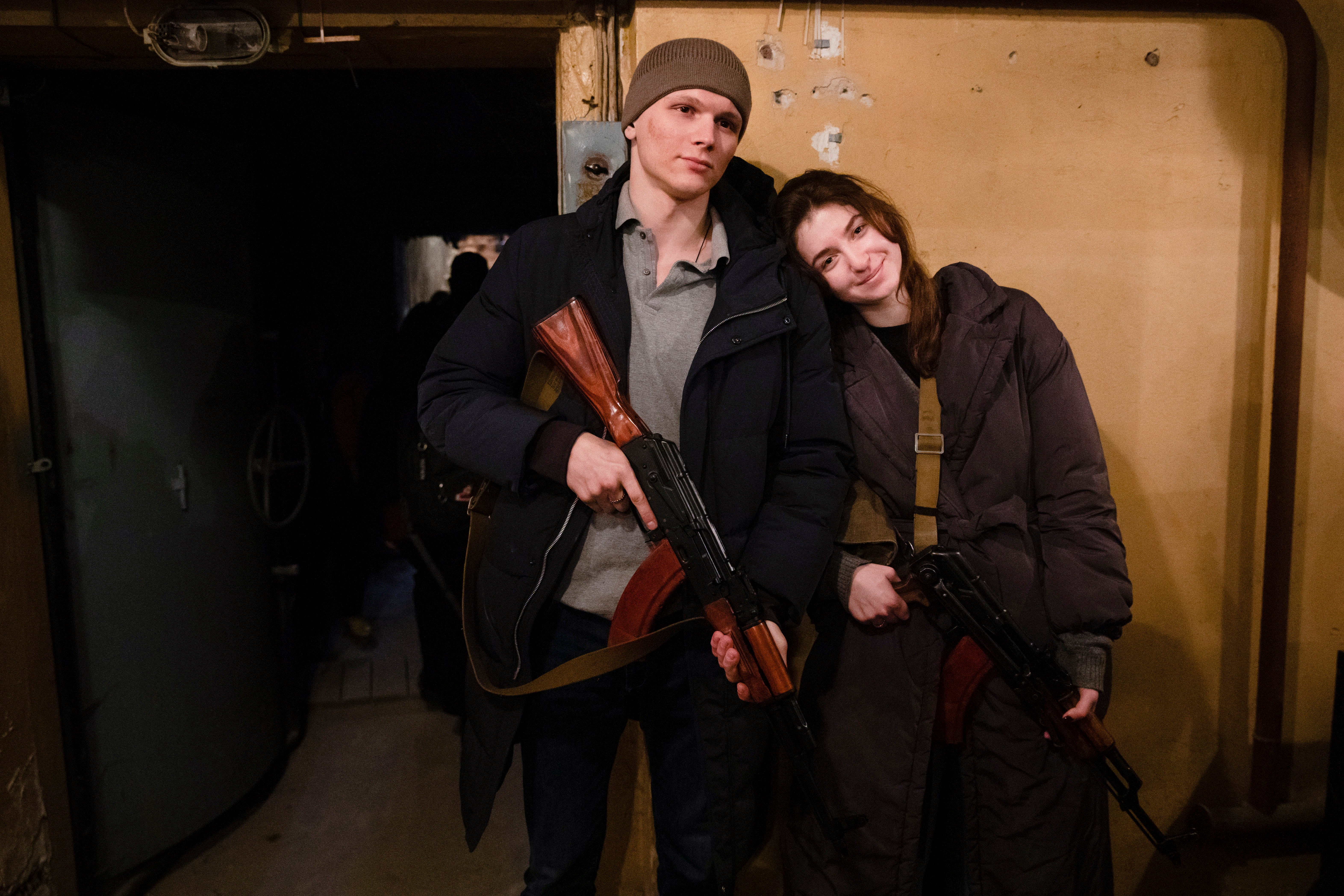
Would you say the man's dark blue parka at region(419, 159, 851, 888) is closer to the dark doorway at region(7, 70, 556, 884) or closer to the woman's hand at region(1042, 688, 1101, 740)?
the woman's hand at region(1042, 688, 1101, 740)

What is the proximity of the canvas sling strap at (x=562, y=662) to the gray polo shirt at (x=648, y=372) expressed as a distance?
0.06 metres

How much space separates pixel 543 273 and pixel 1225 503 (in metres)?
1.83

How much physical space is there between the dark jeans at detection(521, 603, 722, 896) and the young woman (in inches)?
10.9

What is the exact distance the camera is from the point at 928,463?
1.46 m

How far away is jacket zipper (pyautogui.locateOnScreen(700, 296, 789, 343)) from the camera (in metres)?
1.34

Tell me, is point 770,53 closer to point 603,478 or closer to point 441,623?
point 603,478

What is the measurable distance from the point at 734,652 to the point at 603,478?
37 centimetres

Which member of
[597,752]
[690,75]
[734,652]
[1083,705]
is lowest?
[597,752]

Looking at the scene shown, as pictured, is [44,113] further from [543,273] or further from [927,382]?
[927,382]

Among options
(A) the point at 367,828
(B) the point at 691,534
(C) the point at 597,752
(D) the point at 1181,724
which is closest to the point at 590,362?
(B) the point at 691,534

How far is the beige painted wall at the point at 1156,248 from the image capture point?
182 centimetres

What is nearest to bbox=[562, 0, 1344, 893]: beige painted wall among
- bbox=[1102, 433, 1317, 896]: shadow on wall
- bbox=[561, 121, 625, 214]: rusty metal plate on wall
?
bbox=[1102, 433, 1317, 896]: shadow on wall

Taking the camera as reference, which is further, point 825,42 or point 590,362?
point 825,42

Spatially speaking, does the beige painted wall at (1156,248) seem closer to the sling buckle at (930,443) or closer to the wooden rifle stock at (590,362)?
the sling buckle at (930,443)
